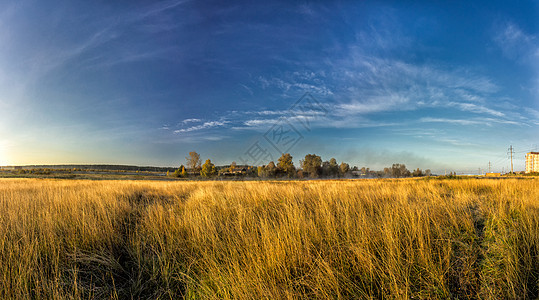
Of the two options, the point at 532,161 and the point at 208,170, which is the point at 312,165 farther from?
the point at 532,161

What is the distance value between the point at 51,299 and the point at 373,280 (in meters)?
3.16

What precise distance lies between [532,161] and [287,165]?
4443 inches

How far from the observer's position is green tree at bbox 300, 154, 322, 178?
8256cm

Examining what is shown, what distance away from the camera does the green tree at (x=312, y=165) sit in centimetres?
8256

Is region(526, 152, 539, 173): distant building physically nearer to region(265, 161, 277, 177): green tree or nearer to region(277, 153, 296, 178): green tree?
region(277, 153, 296, 178): green tree

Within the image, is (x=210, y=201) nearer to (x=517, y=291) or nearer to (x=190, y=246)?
(x=190, y=246)

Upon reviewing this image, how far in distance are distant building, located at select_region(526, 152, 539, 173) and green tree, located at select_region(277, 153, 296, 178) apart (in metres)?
105

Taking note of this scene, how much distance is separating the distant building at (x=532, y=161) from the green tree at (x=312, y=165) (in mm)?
93024

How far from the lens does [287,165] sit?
3012 inches

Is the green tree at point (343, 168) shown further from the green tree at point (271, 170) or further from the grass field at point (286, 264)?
the grass field at point (286, 264)

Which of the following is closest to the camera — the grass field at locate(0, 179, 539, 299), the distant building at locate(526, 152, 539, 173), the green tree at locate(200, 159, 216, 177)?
the grass field at locate(0, 179, 539, 299)

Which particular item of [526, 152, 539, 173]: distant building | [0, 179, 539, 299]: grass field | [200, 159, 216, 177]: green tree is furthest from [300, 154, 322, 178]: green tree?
[526, 152, 539, 173]: distant building

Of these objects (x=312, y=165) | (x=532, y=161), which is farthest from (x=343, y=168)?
(x=532, y=161)

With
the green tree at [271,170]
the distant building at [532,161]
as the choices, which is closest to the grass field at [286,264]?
the green tree at [271,170]
